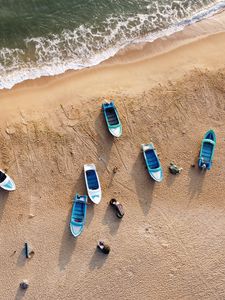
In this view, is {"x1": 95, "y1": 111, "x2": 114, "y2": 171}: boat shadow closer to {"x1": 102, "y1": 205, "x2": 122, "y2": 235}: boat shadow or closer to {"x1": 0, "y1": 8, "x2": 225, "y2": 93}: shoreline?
{"x1": 102, "y1": 205, "x2": 122, "y2": 235}: boat shadow

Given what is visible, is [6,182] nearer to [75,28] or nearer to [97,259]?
[97,259]

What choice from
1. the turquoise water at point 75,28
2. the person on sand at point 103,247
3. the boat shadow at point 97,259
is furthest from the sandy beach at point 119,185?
the turquoise water at point 75,28

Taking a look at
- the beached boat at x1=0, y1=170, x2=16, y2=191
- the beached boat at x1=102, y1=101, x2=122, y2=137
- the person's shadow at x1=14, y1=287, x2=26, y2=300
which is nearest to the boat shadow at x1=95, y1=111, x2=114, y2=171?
the beached boat at x1=102, y1=101, x2=122, y2=137

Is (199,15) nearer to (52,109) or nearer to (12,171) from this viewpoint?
(52,109)

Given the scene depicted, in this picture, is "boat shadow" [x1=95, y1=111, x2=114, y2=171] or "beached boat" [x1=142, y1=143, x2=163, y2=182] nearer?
"beached boat" [x1=142, y1=143, x2=163, y2=182]

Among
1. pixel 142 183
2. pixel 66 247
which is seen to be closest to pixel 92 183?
pixel 142 183

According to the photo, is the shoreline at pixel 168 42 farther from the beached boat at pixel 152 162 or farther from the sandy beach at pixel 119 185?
the beached boat at pixel 152 162
